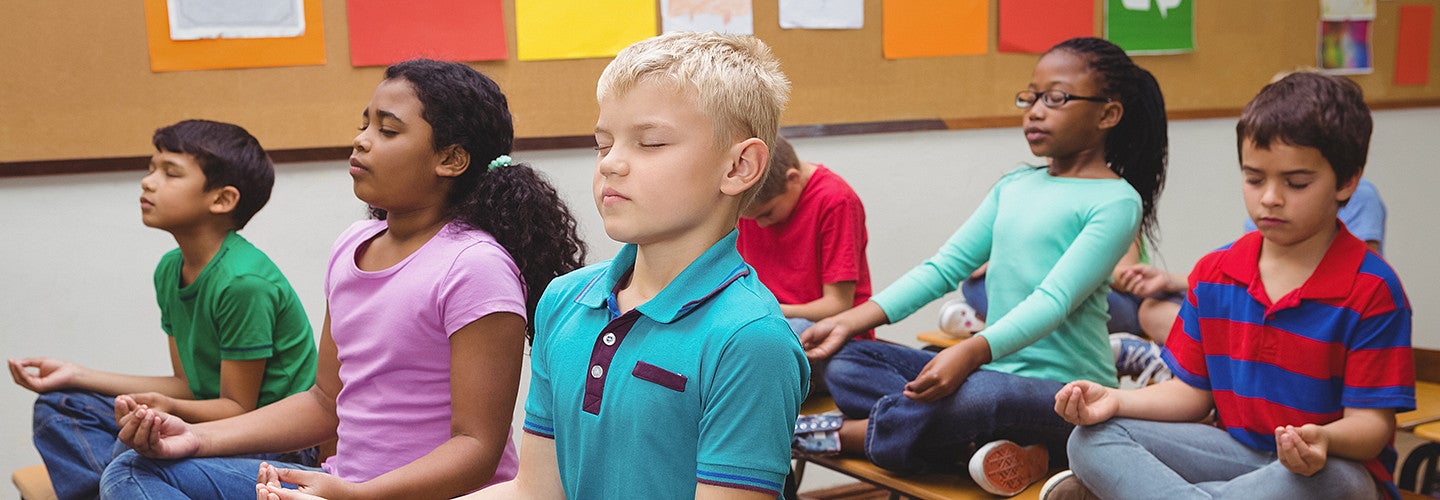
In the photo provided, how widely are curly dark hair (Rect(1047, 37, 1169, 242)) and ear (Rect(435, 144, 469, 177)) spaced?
114 centimetres

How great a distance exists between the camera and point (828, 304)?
2389 millimetres

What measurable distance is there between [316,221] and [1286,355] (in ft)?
6.78

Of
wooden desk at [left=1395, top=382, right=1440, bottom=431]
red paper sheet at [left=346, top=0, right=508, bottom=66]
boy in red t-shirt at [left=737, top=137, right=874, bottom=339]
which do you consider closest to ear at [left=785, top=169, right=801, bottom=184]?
boy in red t-shirt at [left=737, top=137, right=874, bottom=339]

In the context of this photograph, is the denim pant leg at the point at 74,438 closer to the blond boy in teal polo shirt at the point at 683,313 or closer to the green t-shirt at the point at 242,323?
the green t-shirt at the point at 242,323

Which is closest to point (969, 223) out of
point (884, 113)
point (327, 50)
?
point (884, 113)

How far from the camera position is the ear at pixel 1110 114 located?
2.15m

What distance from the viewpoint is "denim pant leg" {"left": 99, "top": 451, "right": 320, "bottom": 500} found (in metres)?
1.59

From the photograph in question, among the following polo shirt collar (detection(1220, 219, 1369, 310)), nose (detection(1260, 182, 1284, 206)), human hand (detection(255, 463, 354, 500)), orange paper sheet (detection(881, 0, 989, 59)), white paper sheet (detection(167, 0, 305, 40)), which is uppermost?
white paper sheet (detection(167, 0, 305, 40))

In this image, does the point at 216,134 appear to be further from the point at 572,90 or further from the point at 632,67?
the point at 632,67

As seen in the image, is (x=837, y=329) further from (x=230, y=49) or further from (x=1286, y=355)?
(x=230, y=49)

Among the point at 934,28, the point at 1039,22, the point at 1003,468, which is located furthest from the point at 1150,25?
the point at 1003,468

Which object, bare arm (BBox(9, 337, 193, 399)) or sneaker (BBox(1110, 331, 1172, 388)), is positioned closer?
→ bare arm (BBox(9, 337, 193, 399))

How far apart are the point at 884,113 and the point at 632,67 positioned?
7.38ft

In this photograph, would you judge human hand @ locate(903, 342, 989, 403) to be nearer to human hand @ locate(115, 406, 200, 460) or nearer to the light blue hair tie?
the light blue hair tie
